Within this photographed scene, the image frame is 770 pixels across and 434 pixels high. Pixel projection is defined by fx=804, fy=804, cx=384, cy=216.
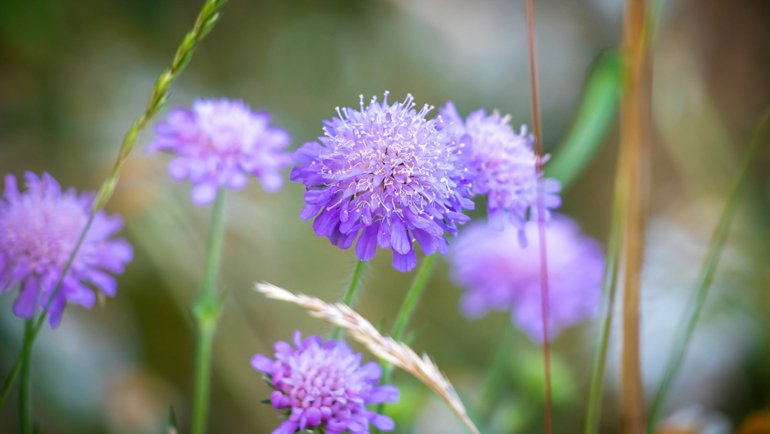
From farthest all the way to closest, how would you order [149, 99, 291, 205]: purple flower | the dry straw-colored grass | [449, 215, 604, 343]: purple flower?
[449, 215, 604, 343]: purple flower, [149, 99, 291, 205]: purple flower, the dry straw-colored grass

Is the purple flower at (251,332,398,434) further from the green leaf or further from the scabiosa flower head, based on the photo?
the green leaf

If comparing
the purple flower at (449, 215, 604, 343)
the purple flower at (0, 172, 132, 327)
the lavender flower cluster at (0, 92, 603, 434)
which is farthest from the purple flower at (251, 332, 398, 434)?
the purple flower at (449, 215, 604, 343)

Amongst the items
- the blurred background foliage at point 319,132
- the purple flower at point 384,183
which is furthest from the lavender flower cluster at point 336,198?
the blurred background foliage at point 319,132

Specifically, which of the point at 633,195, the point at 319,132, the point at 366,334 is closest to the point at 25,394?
the point at 366,334

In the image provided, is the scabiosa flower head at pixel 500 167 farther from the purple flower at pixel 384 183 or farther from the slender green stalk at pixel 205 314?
the slender green stalk at pixel 205 314

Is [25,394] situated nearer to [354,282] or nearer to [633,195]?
[354,282]

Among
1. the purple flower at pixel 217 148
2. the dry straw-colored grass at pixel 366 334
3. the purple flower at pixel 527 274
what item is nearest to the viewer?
the dry straw-colored grass at pixel 366 334
